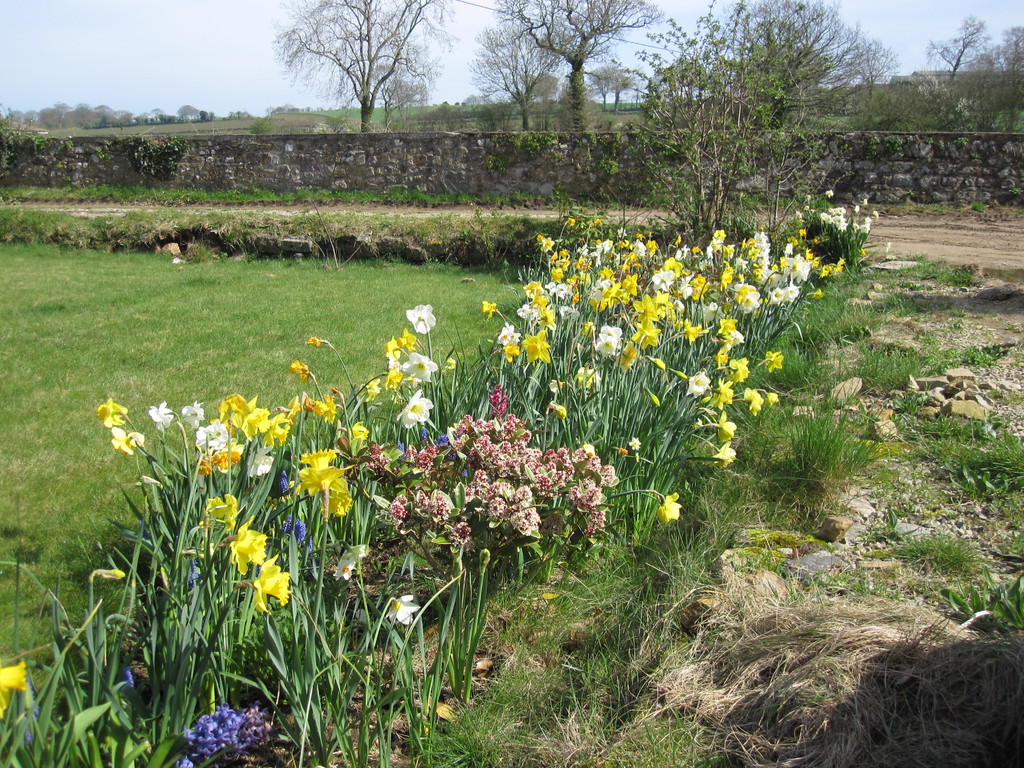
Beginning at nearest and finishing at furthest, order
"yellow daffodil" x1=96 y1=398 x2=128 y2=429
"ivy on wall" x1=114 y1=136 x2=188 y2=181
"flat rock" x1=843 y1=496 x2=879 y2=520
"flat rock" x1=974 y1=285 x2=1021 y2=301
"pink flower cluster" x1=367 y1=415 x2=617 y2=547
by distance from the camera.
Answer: "yellow daffodil" x1=96 y1=398 x2=128 y2=429 → "pink flower cluster" x1=367 y1=415 x2=617 y2=547 → "flat rock" x1=843 y1=496 x2=879 y2=520 → "flat rock" x1=974 y1=285 x2=1021 y2=301 → "ivy on wall" x1=114 y1=136 x2=188 y2=181

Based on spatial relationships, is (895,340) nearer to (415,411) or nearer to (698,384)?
(698,384)

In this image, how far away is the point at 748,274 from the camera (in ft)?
17.7

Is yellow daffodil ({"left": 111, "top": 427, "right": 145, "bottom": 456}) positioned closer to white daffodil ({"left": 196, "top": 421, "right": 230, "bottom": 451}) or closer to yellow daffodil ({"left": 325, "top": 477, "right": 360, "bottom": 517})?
white daffodil ({"left": 196, "top": 421, "right": 230, "bottom": 451})

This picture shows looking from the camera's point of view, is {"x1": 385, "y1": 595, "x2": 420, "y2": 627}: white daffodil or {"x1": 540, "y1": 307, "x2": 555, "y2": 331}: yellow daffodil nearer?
{"x1": 385, "y1": 595, "x2": 420, "y2": 627}: white daffodil

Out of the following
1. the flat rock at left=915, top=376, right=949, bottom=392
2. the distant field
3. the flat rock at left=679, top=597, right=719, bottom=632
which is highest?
the distant field

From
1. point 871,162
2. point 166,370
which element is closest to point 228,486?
point 166,370

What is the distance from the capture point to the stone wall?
41.5 feet

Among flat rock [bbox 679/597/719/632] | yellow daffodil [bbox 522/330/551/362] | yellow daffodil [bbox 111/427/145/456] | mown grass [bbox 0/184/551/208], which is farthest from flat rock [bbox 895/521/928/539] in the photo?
mown grass [bbox 0/184/551/208]

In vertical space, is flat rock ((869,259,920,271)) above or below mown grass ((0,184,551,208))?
below

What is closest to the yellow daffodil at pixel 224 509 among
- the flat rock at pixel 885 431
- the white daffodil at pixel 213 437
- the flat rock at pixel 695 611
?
the white daffodil at pixel 213 437

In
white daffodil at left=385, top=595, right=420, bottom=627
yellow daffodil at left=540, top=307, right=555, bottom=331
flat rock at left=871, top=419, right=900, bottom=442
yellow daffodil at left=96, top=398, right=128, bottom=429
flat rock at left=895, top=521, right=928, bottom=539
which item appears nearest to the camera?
white daffodil at left=385, top=595, right=420, bottom=627

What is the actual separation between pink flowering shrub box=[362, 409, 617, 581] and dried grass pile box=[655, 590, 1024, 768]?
1.83 feet

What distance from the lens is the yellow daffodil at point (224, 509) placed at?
1.82m

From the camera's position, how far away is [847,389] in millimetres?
3947
